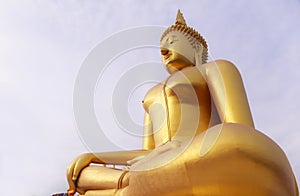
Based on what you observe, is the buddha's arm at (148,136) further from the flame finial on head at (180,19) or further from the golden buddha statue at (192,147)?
the flame finial on head at (180,19)

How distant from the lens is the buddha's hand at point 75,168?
2938 mm

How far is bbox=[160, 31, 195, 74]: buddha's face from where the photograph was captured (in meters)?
3.68

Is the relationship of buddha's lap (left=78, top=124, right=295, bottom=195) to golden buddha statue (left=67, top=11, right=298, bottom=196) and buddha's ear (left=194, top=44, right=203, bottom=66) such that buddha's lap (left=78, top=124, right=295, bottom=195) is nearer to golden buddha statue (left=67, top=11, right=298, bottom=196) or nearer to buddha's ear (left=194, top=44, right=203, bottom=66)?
golden buddha statue (left=67, top=11, right=298, bottom=196)

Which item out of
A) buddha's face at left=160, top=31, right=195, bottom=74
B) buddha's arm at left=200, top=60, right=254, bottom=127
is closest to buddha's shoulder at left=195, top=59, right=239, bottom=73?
buddha's arm at left=200, top=60, right=254, bottom=127

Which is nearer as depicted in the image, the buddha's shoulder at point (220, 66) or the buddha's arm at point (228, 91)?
the buddha's arm at point (228, 91)

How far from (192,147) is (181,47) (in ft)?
5.86

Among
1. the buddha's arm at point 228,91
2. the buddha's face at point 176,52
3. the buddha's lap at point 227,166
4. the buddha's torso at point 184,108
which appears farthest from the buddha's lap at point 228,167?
the buddha's face at point 176,52

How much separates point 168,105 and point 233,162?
1388 millimetres

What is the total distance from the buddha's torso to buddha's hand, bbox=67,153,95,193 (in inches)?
25.7

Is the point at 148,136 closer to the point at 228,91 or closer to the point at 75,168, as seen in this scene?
the point at 75,168

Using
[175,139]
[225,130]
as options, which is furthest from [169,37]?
[225,130]

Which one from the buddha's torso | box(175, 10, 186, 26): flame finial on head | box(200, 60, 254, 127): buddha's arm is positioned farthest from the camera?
box(175, 10, 186, 26): flame finial on head

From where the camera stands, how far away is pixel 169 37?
3.79 m

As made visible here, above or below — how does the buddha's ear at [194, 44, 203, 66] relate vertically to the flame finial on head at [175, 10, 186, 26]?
below
